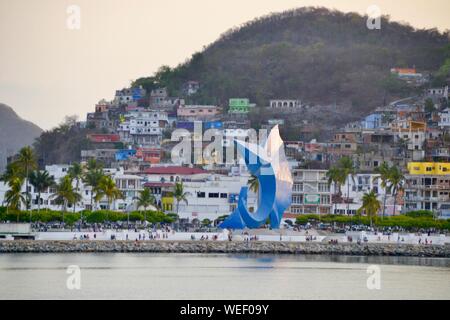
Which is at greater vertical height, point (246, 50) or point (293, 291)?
point (246, 50)

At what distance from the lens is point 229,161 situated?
13212cm

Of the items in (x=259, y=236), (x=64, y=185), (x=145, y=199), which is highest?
(x=64, y=185)

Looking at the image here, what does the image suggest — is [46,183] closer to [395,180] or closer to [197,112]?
[395,180]

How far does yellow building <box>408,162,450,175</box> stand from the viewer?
4441 inches

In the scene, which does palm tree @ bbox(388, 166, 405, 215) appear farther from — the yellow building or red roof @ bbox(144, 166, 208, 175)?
red roof @ bbox(144, 166, 208, 175)

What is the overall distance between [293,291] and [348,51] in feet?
399

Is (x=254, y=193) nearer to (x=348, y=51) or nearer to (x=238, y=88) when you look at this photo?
(x=238, y=88)

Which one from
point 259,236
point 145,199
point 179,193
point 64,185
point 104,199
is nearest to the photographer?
point 259,236

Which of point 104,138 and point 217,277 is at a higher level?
point 104,138

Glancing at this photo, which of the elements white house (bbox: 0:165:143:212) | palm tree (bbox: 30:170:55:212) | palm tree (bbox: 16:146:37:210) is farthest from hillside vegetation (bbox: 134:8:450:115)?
palm tree (bbox: 16:146:37:210)

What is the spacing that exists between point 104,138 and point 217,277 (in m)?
79.4

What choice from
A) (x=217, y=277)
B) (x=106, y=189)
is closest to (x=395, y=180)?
(x=106, y=189)

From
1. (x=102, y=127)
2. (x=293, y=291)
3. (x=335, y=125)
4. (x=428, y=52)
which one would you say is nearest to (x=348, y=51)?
(x=428, y=52)

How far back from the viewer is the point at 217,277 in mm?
64938
